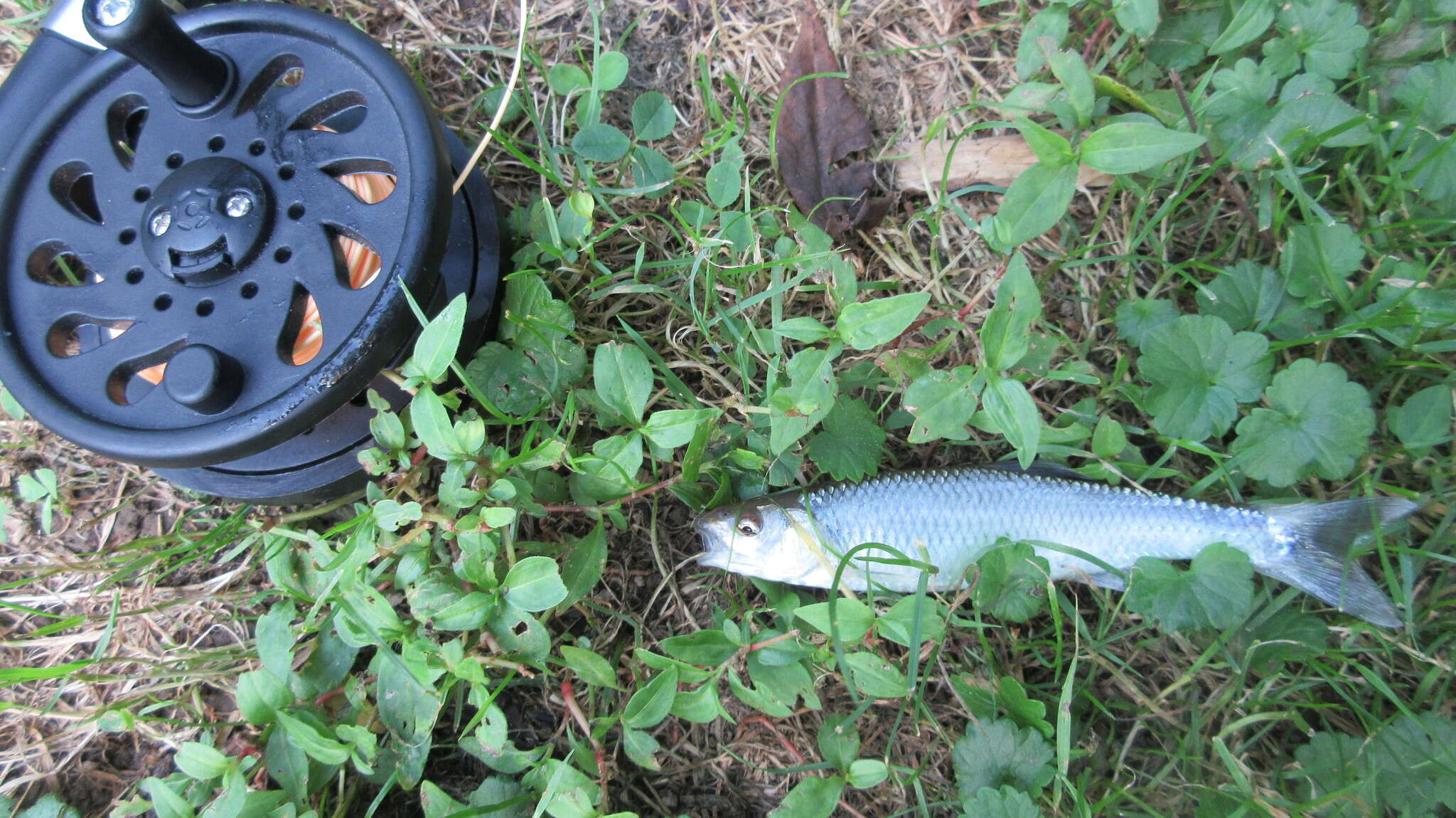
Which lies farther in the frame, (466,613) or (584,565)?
(584,565)

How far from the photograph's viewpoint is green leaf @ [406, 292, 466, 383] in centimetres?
173

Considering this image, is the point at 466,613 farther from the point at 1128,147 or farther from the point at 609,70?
the point at 1128,147

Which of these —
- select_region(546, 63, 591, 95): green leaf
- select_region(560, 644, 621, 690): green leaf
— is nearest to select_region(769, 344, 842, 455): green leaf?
select_region(560, 644, 621, 690): green leaf

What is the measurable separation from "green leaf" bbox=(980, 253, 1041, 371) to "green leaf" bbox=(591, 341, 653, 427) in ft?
2.63

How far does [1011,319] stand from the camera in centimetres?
176

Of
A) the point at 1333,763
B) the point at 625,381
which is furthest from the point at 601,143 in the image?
the point at 1333,763

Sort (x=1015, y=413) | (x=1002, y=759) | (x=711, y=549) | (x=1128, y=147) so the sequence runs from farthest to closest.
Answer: (x=711, y=549) < (x=1002, y=759) < (x=1015, y=413) < (x=1128, y=147)

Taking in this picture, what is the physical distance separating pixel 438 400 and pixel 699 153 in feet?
3.87

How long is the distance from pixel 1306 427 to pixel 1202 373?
312 mm

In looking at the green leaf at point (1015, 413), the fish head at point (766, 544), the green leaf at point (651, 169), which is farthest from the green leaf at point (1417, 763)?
the green leaf at point (651, 169)

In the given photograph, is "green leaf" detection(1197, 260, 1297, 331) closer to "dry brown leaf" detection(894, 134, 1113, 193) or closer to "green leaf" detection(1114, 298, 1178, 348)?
"green leaf" detection(1114, 298, 1178, 348)

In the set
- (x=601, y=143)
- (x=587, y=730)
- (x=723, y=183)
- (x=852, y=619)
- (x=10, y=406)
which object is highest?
(x=601, y=143)

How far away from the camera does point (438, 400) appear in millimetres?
1788

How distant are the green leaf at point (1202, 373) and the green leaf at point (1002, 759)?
3.10 ft
